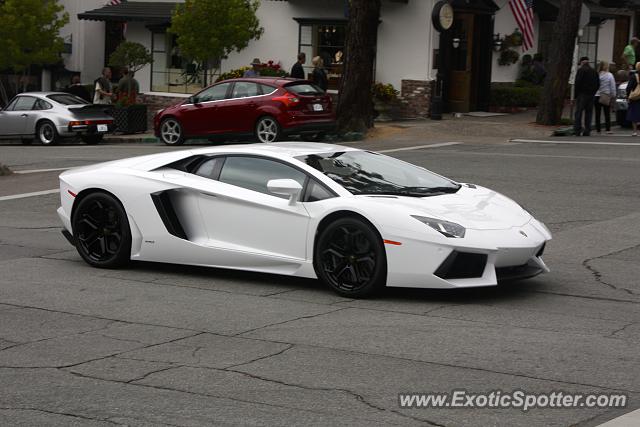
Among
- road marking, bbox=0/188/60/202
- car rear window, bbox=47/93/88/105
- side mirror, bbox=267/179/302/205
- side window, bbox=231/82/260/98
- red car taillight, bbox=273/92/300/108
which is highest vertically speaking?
side window, bbox=231/82/260/98

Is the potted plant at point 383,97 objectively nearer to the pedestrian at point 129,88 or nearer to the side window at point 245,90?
the pedestrian at point 129,88

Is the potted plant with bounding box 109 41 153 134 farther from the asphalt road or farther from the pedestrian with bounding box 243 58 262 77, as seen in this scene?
the asphalt road

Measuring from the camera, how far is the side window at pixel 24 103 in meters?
29.9

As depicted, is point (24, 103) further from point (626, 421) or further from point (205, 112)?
point (626, 421)

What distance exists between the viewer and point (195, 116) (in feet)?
86.8

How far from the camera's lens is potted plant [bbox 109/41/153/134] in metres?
33.0

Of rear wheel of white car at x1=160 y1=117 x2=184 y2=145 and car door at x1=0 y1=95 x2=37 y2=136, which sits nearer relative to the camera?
rear wheel of white car at x1=160 y1=117 x2=184 y2=145

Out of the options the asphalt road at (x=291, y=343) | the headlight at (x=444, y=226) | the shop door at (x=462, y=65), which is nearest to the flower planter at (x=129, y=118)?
the shop door at (x=462, y=65)

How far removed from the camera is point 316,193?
9.23 meters

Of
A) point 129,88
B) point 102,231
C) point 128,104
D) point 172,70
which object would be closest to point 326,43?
point 129,88

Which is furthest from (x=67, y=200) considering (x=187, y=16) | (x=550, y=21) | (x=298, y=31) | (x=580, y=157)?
(x=550, y=21)

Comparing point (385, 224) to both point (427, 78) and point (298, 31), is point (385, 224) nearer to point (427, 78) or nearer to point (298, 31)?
point (427, 78)

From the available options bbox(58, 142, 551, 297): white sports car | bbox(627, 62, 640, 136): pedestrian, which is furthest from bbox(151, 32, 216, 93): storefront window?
bbox(58, 142, 551, 297): white sports car

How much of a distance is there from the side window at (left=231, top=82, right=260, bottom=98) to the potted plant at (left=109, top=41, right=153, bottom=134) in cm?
802
